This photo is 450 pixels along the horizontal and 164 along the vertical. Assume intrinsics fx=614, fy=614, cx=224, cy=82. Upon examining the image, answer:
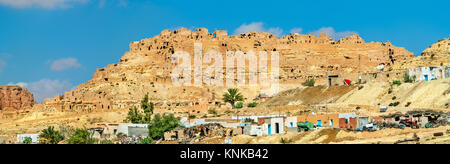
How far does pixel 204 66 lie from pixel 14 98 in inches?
907

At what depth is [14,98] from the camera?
241 feet

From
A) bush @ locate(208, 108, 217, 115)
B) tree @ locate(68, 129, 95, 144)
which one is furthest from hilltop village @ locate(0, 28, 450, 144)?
tree @ locate(68, 129, 95, 144)

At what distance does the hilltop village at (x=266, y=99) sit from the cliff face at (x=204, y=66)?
0.14 m

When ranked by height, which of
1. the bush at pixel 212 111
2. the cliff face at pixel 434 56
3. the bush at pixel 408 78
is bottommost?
the bush at pixel 212 111

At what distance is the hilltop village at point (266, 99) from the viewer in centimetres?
2934

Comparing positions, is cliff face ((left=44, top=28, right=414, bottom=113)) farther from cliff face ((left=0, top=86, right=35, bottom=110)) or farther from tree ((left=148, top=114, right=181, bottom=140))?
tree ((left=148, top=114, right=181, bottom=140))

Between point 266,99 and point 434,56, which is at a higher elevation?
point 434,56

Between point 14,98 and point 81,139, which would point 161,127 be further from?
point 14,98

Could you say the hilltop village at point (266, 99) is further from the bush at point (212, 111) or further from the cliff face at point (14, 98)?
the cliff face at point (14, 98)

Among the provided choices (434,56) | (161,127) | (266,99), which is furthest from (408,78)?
(161,127)

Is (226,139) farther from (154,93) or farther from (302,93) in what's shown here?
(154,93)

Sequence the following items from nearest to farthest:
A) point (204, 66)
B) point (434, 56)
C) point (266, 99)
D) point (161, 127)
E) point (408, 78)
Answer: point (161, 127)
point (408, 78)
point (266, 99)
point (434, 56)
point (204, 66)

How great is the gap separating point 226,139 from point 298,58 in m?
57.7

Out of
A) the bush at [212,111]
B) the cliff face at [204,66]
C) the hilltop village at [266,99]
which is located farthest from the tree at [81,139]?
the cliff face at [204,66]
